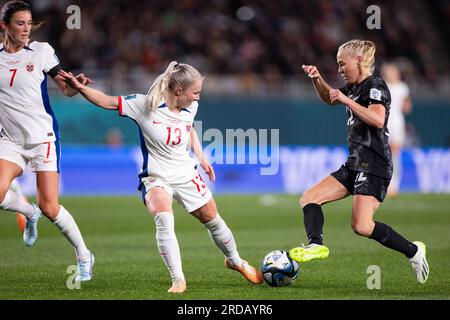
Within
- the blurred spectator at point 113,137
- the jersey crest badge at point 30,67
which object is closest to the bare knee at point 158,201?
the jersey crest badge at point 30,67

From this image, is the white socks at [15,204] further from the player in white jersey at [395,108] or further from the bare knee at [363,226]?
the player in white jersey at [395,108]

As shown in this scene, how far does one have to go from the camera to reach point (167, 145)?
7258mm

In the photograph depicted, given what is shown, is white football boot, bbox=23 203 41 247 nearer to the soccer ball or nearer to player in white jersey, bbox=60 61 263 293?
player in white jersey, bbox=60 61 263 293

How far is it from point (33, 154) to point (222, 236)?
176 cm

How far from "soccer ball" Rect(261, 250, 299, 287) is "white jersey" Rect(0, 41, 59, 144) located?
7.15 feet

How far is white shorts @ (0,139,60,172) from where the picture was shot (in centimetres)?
750

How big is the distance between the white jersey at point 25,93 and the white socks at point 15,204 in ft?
2.51

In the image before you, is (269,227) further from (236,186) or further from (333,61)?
(333,61)

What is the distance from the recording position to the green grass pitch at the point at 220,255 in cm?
720

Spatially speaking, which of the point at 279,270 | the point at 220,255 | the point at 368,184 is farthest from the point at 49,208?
the point at 220,255

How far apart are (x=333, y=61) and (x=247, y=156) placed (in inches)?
225

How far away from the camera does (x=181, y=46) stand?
2200 centimetres

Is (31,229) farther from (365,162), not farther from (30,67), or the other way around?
(365,162)

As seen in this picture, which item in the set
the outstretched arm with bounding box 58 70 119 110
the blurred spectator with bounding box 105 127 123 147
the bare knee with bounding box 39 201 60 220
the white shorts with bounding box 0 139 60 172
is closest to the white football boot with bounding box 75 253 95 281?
the bare knee with bounding box 39 201 60 220
